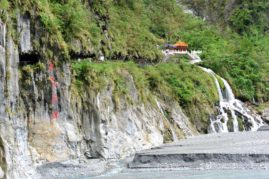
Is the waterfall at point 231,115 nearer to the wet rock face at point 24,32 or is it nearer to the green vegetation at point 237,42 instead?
the green vegetation at point 237,42

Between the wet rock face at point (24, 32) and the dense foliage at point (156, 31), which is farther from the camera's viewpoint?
the dense foliage at point (156, 31)

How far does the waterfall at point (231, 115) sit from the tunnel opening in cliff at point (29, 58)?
24298 mm

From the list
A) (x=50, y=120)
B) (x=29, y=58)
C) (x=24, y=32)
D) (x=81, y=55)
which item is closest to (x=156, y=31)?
(x=81, y=55)

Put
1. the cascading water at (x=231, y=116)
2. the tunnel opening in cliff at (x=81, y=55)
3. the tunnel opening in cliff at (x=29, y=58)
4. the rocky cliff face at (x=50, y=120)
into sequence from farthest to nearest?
the cascading water at (x=231, y=116)
the tunnel opening in cliff at (x=81, y=55)
the tunnel opening in cliff at (x=29, y=58)
the rocky cliff face at (x=50, y=120)

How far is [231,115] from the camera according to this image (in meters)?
57.2

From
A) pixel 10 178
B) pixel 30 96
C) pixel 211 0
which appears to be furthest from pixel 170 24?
pixel 10 178

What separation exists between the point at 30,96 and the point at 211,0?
71.1 meters

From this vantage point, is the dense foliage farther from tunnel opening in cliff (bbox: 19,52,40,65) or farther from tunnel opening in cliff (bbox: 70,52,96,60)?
tunnel opening in cliff (bbox: 19,52,40,65)

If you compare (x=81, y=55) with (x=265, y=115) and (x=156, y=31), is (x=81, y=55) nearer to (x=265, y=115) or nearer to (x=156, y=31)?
(x=265, y=115)

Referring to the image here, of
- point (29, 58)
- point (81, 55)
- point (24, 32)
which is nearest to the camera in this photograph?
point (24, 32)

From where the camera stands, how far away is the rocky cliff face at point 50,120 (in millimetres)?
28938

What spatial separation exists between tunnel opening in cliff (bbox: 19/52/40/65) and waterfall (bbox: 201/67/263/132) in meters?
24.3

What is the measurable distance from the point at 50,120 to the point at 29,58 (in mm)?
3722

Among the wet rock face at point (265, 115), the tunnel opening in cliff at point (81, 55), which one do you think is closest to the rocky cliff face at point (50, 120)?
the tunnel opening in cliff at point (81, 55)
